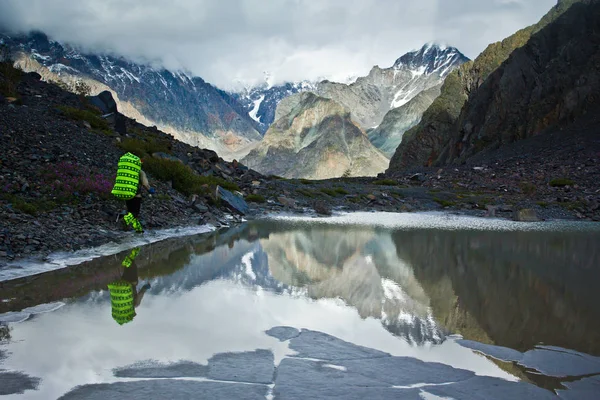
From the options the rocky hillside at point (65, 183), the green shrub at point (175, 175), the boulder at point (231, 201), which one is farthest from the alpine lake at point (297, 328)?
the boulder at point (231, 201)

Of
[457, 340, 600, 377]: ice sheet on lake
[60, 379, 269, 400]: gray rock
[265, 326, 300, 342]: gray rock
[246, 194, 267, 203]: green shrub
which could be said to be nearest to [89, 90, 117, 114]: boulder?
[246, 194, 267, 203]: green shrub

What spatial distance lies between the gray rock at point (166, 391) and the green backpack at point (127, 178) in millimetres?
9825

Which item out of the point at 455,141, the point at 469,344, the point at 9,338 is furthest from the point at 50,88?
the point at 455,141

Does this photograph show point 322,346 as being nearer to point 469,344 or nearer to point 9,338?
point 469,344

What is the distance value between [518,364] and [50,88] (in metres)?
35.9

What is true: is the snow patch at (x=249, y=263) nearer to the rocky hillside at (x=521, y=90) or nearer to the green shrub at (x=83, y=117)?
the green shrub at (x=83, y=117)

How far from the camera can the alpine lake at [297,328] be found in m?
4.43

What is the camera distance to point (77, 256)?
1063 cm

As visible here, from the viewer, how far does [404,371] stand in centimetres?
486

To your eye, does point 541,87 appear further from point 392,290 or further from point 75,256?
point 75,256

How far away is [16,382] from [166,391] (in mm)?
1274

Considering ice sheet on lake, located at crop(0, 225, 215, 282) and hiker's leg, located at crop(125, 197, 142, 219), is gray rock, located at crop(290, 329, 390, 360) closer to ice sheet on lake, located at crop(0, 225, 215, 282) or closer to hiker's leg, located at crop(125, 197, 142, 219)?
ice sheet on lake, located at crop(0, 225, 215, 282)

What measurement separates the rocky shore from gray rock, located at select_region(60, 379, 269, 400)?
6.35m

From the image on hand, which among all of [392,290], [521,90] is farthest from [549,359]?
[521,90]
